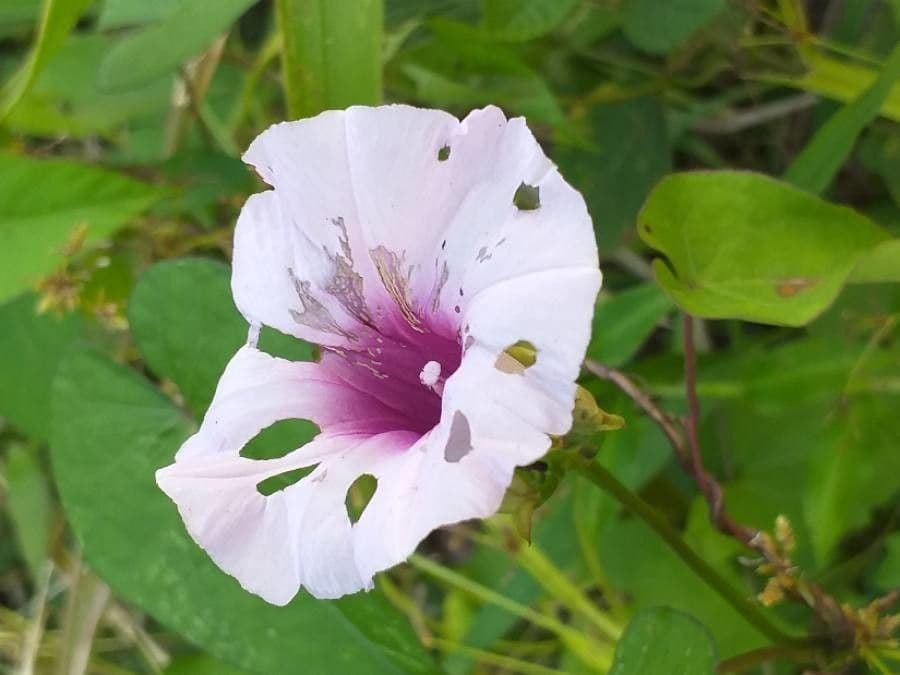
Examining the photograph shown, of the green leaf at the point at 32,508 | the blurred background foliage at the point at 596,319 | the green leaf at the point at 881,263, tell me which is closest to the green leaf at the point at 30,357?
the blurred background foliage at the point at 596,319

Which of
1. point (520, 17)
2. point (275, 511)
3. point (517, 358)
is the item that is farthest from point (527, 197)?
point (520, 17)

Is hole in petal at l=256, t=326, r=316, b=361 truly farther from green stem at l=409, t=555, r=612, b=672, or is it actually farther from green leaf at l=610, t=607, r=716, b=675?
green stem at l=409, t=555, r=612, b=672

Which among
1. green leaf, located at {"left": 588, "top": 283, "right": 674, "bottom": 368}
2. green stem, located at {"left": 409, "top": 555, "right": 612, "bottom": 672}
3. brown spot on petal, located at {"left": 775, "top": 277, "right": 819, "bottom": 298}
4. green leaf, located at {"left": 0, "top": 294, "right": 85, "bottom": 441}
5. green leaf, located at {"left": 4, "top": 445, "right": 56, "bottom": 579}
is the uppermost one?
brown spot on petal, located at {"left": 775, "top": 277, "right": 819, "bottom": 298}

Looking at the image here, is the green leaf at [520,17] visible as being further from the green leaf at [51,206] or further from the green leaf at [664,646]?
the green leaf at [664,646]

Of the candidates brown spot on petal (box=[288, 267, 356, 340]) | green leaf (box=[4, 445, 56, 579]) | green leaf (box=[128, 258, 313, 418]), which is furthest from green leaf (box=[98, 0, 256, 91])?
green leaf (box=[4, 445, 56, 579])

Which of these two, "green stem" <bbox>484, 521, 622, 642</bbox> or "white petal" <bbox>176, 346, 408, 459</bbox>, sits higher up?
"white petal" <bbox>176, 346, 408, 459</bbox>

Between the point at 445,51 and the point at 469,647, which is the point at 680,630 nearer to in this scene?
the point at 469,647

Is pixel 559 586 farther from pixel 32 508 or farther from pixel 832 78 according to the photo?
pixel 32 508
